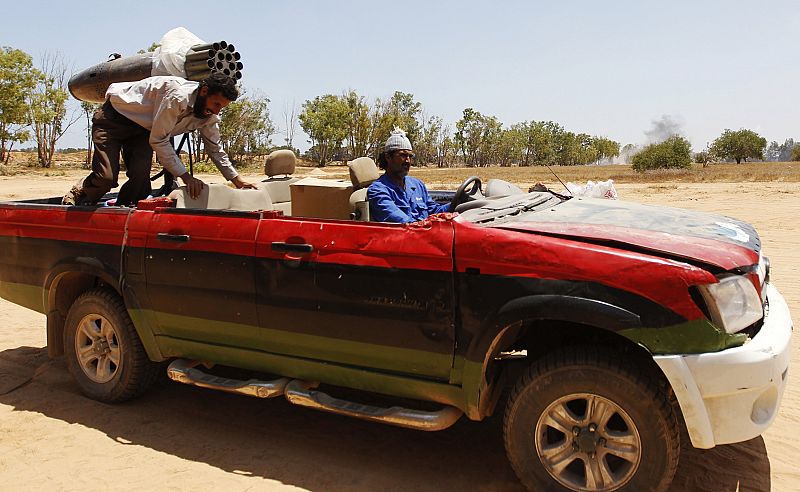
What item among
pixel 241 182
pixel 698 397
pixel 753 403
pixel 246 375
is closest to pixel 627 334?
pixel 698 397

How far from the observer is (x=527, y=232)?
3.35m

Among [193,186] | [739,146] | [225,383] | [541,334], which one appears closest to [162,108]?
[193,186]

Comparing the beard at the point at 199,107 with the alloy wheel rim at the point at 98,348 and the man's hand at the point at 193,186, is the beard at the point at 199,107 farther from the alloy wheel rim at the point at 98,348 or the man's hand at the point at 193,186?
the alloy wheel rim at the point at 98,348

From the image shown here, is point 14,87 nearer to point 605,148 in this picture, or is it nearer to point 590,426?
point 590,426

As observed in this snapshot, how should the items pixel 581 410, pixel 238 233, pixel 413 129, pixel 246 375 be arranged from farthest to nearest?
pixel 413 129 < pixel 246 375 < pixel 238 233 < pixel 581 410

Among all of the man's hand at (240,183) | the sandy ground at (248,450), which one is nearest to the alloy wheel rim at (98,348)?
the sandy ground at (248,450)

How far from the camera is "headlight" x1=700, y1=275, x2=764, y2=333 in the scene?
9.64 feet

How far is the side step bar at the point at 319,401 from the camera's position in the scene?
3504 millimetres

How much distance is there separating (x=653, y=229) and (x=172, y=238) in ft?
9.35

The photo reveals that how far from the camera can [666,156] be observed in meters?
56.5

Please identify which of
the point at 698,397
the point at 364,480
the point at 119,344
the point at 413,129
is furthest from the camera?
the point at 413,129

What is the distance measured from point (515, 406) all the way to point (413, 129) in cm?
9082

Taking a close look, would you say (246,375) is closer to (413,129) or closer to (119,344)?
(119,344)

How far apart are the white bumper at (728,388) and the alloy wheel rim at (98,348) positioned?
370 centimetres
